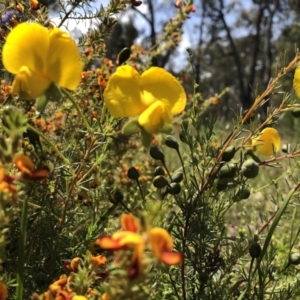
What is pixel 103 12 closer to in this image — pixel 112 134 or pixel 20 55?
pixel 112 134

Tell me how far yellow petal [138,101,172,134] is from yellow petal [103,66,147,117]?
3 cm

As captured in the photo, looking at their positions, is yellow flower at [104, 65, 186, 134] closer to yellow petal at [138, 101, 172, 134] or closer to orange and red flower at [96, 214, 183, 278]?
yellow petal at [138, 101, 172, 134]

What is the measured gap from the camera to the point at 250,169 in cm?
81

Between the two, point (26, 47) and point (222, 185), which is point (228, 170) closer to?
point (222, 185)

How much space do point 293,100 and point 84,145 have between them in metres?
0.45

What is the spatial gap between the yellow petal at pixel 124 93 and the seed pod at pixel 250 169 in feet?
0.75

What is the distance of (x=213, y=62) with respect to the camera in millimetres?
23109

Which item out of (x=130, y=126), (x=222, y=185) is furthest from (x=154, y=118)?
(x=222, y=185)

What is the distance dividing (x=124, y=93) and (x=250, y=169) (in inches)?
10.4

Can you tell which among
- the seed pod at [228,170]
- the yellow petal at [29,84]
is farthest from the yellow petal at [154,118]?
the seed pod at [228,170]

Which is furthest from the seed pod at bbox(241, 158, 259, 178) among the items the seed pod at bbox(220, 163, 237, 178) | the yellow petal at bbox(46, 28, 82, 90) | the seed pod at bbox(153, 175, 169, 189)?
the yellow petal at bbox(46, 28, 82, 90)

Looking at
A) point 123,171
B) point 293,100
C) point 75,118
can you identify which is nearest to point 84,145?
point 293,100

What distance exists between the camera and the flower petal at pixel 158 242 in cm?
43

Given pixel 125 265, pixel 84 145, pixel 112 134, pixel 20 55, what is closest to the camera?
pixel 125 265
